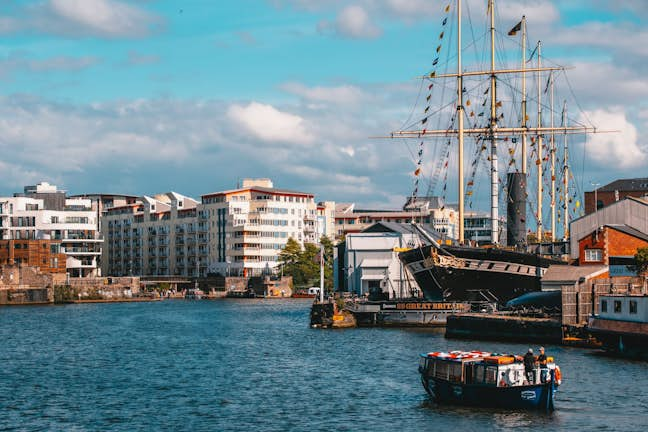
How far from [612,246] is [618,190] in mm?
88403

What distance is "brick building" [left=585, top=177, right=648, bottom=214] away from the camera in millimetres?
180775

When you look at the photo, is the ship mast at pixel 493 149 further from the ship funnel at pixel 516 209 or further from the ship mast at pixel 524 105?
the ship mast at pixel 524 105

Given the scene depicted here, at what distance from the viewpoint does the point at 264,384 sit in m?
59.7

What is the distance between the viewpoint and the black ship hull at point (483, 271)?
3915 inches

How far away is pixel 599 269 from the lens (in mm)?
88875

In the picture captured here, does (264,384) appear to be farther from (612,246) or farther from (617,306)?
(612,246)

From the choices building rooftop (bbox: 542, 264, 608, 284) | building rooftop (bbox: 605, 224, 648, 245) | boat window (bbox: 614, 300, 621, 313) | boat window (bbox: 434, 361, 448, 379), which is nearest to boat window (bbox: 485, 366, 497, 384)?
boat window (bbox: 434, 361, 448, 379)

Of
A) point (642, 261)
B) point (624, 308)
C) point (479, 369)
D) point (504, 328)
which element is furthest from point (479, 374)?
point (642, 261)

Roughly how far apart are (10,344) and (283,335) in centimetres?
2423

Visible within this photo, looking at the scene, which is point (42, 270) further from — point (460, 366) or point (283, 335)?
point (460, 366)

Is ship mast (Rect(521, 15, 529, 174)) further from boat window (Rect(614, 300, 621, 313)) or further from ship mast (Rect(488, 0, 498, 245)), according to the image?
boat window (Rect(614, 300, 621, 313))

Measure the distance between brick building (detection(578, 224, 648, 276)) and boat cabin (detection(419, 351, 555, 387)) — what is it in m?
50.8

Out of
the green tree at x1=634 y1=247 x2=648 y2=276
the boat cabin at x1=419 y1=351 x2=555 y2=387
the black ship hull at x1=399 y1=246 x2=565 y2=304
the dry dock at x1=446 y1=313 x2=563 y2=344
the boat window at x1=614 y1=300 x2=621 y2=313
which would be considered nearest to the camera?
the boat cabin at x1=419 y1=351 x2=555 y2=387

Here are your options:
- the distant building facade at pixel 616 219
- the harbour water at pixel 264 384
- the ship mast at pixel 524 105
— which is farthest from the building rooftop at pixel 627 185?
the harbour water at pixel 264 384
